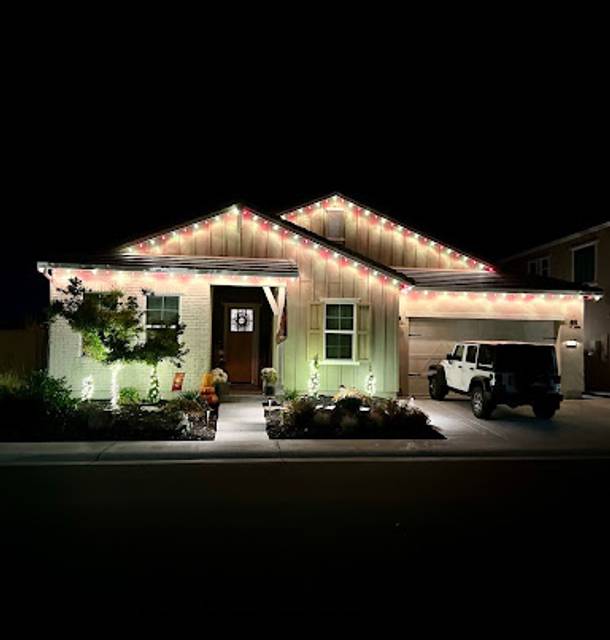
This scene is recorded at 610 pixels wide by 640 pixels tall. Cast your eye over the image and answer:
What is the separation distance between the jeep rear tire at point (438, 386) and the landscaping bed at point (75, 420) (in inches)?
295

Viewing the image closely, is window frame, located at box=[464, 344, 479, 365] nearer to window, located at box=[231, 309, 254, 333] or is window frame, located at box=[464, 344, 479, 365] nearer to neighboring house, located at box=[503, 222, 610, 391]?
window, located at box=[231, 309, 254, 333]

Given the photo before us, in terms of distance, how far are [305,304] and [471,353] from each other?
14.9ft

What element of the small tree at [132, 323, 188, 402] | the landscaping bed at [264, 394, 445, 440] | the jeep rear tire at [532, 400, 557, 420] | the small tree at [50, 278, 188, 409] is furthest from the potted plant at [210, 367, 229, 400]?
the jeep rear tire at [532, 400, 557, 420]

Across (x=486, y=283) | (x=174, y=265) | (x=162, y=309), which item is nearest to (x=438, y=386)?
(x=486, y=283)

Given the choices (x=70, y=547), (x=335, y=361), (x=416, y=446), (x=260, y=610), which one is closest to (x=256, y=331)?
(x=335, y=361)

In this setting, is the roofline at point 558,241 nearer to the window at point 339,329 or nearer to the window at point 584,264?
the window at point 584,264

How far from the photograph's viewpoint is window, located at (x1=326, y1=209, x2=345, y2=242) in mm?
21016

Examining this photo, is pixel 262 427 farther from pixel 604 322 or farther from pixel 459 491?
pixel 604 322

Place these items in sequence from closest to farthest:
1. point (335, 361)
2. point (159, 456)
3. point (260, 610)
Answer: point (260, 610), point (159, 456), point (335, 361)

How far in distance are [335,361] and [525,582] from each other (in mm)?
11846

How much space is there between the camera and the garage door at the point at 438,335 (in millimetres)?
18953

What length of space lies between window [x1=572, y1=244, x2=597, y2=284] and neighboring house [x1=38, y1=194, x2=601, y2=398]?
4.51 m

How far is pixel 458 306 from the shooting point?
18.8m

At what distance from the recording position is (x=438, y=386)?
59.0ft
